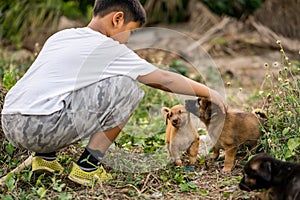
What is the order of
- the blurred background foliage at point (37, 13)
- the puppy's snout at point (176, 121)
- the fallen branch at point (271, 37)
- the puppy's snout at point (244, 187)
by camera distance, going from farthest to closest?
the blurred background foliage at point (37, 13), the fallen branch at point (271, 37), the puppy's snout at point (176, 121), the puppy's snout at point (244, 187)

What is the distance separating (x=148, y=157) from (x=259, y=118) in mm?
1035

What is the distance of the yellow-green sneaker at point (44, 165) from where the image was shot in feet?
13.6

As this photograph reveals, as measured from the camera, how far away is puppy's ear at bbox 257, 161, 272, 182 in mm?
3426

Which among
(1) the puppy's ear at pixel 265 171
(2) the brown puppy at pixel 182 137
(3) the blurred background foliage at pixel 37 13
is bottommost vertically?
(3) the blurred background foliage at pixel 37 13

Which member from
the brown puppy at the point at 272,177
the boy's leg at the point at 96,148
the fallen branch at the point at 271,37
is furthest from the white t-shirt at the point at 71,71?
the fallen branch at the point at 271,37

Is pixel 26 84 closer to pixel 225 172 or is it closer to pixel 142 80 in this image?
pixel 142 80

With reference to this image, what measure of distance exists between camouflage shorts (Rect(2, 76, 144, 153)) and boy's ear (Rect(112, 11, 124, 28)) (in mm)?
421

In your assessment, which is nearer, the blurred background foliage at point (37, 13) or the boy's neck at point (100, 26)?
the boy's neck at point (100, 26)

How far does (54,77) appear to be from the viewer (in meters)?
3.91

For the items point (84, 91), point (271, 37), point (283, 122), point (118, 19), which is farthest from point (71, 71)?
point (271, 37)

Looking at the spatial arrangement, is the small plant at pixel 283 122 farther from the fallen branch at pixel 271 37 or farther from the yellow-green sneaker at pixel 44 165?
the fallen branch at pixel 271 37

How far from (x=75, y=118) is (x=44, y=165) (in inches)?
20.7

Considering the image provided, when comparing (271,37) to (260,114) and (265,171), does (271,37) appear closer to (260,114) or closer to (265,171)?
(260,114)

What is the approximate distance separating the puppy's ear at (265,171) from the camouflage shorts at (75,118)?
1.12 meters
